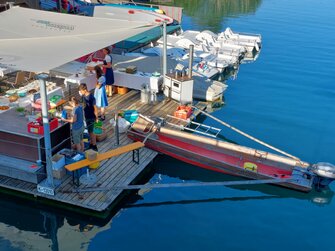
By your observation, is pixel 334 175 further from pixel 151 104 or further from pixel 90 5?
pixel 90 5

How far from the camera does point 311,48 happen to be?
27406 millimetres

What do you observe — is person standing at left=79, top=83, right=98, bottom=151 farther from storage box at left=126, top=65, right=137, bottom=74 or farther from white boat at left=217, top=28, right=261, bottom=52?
white boat at left=217, top=28, right=261, bottom=52

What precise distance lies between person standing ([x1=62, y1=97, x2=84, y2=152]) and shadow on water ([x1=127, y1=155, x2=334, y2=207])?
213 cm

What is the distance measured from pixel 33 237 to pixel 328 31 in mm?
28628

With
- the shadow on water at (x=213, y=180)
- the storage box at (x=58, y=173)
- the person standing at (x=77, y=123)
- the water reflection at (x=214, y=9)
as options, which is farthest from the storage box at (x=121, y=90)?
the water reflection at (x=214, y=9)

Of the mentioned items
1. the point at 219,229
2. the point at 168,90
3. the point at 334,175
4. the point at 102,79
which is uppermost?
the point at 102,79

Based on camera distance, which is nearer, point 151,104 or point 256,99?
point 151,104

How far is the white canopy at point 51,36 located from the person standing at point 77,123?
3.94ft

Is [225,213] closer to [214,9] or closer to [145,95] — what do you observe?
[145,95]

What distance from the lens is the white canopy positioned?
1125 centimetres

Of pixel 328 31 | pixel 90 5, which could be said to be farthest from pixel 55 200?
pixel 328 31

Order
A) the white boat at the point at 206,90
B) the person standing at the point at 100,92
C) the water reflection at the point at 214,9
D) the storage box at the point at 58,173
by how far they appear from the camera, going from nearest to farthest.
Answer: the storage box at the point at 58,173 → the person standing at the point at 100,92 → the white boat at the point at 206,90 → the water reflection at the point at 214,9

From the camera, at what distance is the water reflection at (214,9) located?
34062 mm

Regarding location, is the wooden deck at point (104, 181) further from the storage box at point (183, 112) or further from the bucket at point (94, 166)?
the storage box at point (183, 112)
